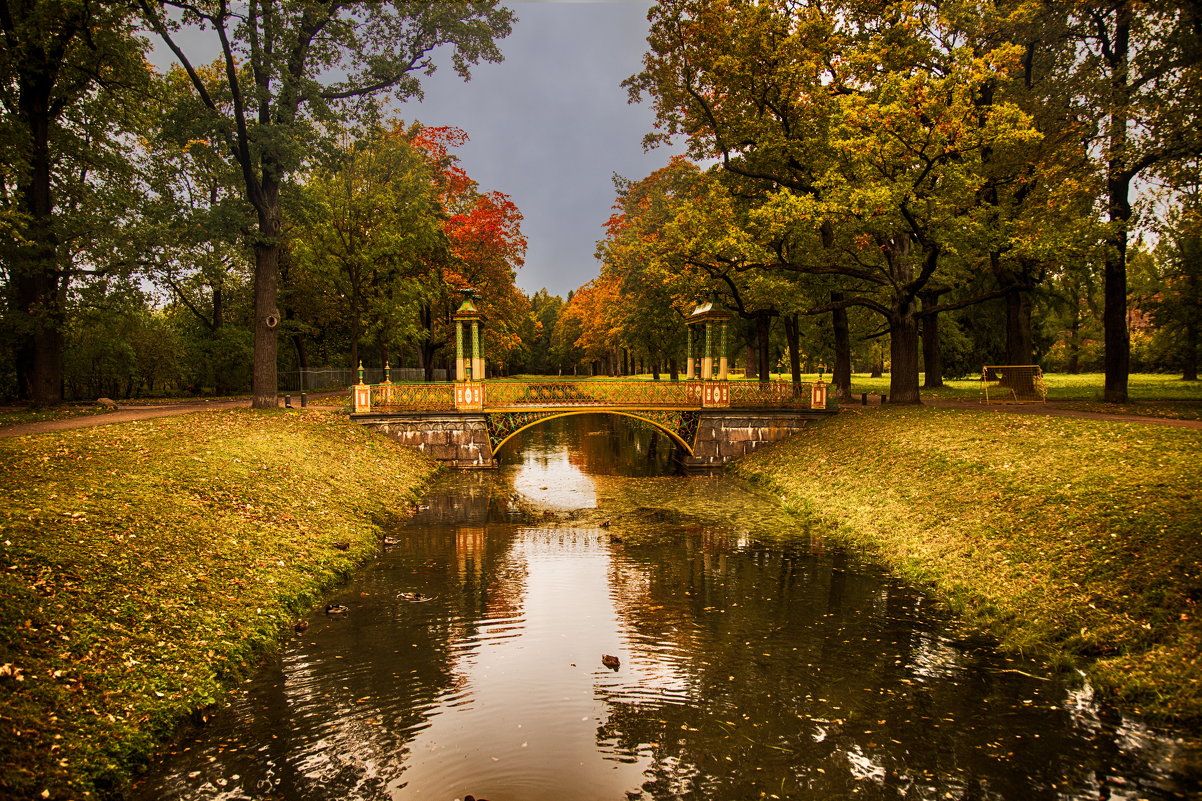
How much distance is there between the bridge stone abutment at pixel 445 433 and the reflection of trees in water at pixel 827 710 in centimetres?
1532

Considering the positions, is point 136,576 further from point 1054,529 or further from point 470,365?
point 470,365

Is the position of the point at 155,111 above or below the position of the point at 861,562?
above

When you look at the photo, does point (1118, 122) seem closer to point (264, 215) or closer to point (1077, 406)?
point (1077, 406)

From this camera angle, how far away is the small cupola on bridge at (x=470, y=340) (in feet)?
79.3

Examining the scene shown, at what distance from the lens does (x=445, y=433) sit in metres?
24.5

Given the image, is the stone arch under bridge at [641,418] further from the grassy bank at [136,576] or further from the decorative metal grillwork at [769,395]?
the grassy bank at [136,576]

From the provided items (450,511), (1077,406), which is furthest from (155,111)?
(1077,406)

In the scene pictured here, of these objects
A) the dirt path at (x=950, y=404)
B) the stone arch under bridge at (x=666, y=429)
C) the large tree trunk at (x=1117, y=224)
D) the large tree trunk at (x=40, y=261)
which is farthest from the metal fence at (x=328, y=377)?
the large tree trunk at (x=1117, y=224)

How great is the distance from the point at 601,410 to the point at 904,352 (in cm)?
1228

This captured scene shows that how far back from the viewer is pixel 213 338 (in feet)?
117

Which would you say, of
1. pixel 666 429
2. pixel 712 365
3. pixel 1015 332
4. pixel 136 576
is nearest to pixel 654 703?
pixel 136 576

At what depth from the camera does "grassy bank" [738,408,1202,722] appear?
732cm

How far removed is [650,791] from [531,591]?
566cm

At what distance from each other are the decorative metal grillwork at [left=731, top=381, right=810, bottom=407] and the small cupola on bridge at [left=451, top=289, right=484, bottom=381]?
1093 centimetres
